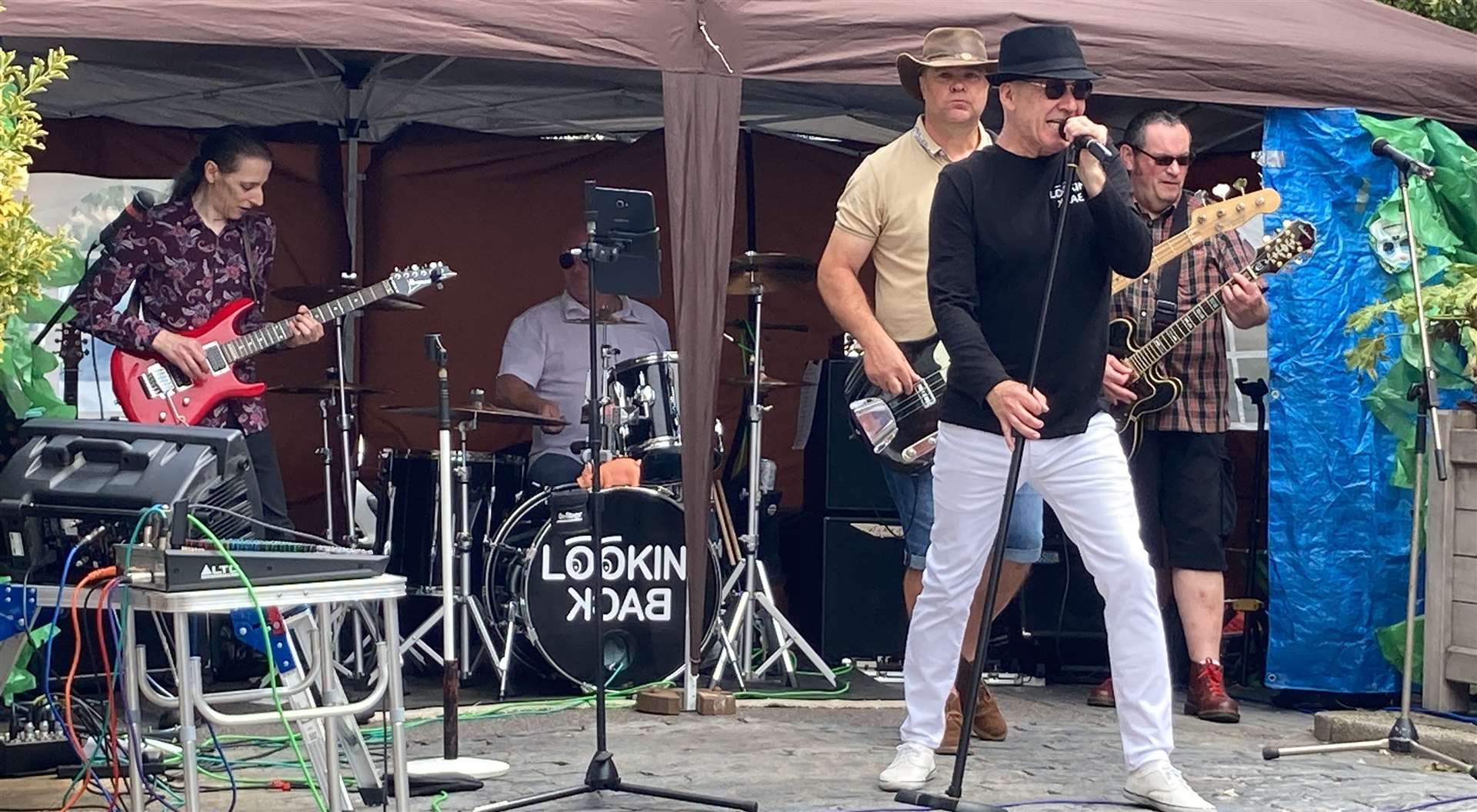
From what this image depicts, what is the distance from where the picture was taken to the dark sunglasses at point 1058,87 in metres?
4.67

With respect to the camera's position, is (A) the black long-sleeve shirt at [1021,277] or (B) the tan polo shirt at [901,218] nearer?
(A) the black long-sleeve shirt at [1021,277]

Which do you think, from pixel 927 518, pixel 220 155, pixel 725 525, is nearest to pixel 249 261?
pixel 220 155

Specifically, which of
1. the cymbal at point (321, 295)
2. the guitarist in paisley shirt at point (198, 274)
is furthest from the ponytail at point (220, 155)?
the cymbal at point (321, 295)

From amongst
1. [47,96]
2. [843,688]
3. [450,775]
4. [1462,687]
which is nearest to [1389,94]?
[1462,687]

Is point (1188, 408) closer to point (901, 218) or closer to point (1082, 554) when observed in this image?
point (901, 218)

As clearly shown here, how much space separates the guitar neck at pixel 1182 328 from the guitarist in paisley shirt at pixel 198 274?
3.02 meters

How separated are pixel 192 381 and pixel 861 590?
2.83 metres

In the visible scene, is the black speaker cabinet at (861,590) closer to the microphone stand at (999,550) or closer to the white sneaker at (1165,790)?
the white sneaker at (1165,790)

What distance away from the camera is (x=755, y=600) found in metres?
7.06

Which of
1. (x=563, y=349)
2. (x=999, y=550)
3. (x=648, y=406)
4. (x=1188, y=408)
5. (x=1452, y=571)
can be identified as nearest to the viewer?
(x=999, y=550)

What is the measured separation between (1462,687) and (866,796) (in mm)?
2519

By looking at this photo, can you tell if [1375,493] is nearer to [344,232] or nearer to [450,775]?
[450,775]

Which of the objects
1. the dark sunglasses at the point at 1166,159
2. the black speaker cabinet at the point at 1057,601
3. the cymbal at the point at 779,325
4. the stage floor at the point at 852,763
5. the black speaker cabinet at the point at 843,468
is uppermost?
the dark sunglasses at the point at 1166,159

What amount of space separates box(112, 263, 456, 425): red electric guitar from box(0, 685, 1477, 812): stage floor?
114 cm
